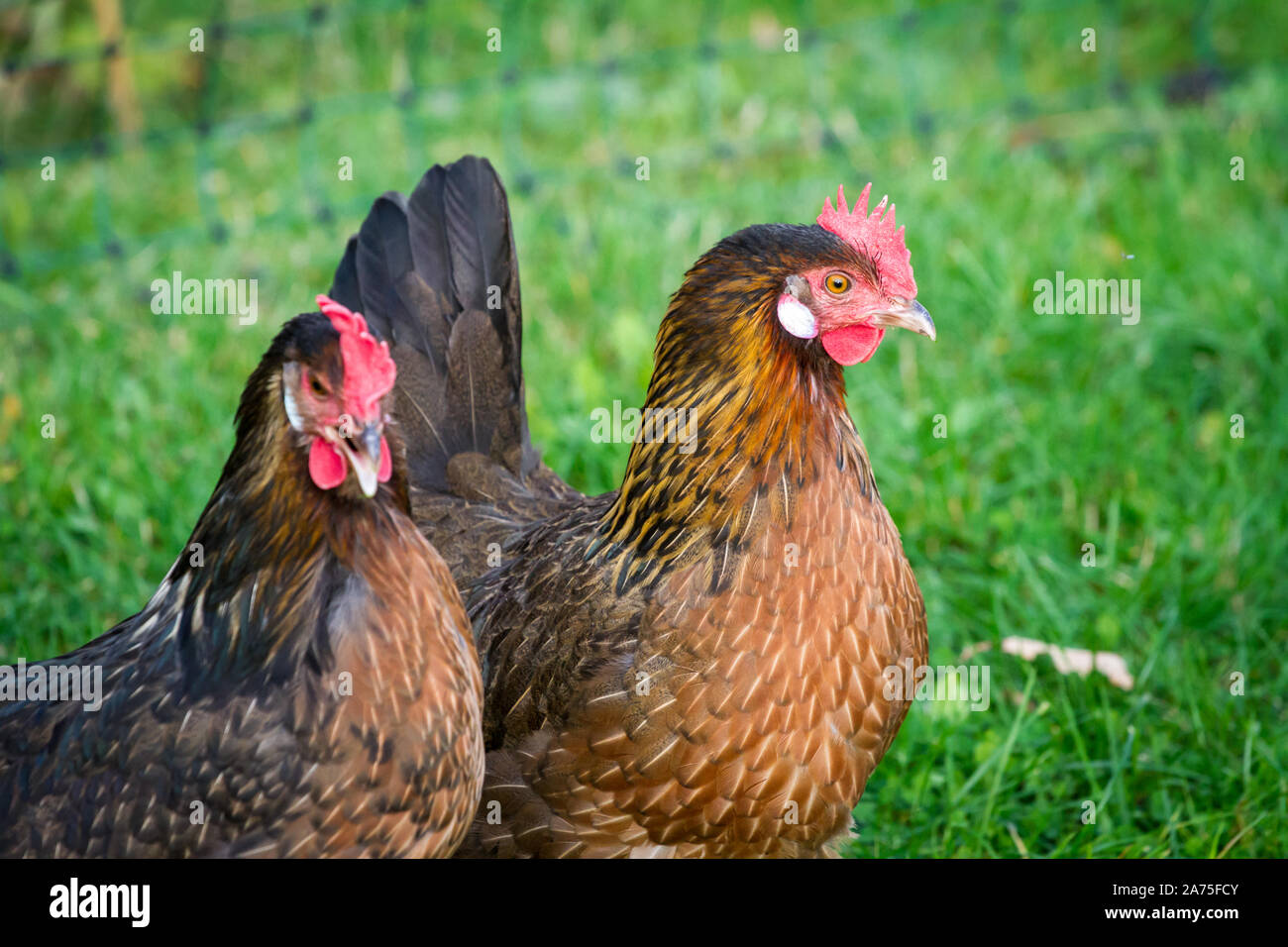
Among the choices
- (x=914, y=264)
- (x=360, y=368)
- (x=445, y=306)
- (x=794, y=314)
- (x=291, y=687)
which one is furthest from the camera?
(x=914, y=264)

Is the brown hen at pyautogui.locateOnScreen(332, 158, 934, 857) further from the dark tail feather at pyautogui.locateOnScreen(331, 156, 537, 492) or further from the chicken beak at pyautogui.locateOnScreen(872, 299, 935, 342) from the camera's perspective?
the dark tail feather at pyautogui.locateOnScreen(331, 156, 537, 492)

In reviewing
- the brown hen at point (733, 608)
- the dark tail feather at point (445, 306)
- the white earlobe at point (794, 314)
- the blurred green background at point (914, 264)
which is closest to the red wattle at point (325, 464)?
the brown hen at point (733, 608)

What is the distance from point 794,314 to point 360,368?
905 mm

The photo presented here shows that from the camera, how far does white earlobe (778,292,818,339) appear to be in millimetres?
2795

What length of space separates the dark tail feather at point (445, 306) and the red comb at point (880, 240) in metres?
0.97

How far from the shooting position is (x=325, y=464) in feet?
8.13

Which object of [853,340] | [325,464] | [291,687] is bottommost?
[291,687]

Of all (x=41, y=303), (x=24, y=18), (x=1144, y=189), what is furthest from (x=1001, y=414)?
(x=24, y=18)

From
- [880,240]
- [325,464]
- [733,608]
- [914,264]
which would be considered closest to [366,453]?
[325,464]

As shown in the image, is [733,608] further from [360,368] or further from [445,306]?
[445,306]

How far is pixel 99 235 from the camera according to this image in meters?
5.91

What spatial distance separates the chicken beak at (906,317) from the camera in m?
2.80
